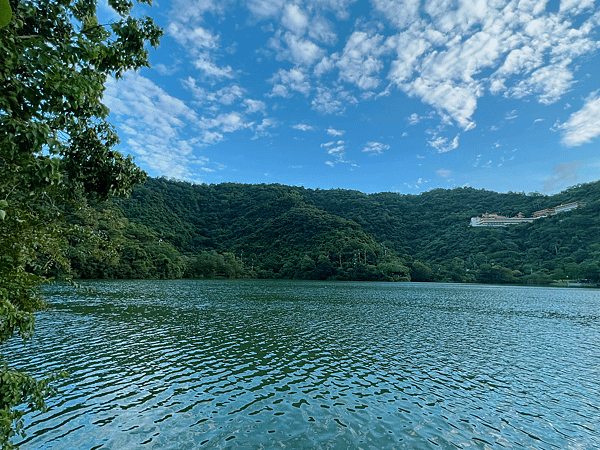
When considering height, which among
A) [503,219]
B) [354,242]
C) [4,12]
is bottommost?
[4,12]

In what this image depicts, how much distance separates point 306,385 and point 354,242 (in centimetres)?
13634

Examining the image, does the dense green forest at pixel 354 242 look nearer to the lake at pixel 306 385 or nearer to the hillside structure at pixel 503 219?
the hillside structure at pixel 503 219

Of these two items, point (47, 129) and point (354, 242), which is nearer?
point (47, 129)

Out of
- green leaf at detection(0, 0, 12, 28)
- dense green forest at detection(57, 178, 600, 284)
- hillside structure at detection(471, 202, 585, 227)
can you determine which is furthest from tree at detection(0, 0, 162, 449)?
hillside structure at detection(471, 202, 585, 227)

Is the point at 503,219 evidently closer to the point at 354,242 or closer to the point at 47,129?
the point at 354,242

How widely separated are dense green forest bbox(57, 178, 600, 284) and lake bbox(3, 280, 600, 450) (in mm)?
70049

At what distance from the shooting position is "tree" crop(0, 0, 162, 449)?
13.3 feet

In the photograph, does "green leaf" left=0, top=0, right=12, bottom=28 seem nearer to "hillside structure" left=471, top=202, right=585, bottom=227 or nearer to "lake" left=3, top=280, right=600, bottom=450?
"lake" left=3, top=280, right=600, bottom=450

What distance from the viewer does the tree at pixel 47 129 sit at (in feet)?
13.3

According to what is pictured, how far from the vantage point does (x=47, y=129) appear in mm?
4086

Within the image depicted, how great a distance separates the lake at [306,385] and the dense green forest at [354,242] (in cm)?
7005

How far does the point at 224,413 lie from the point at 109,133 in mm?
11003

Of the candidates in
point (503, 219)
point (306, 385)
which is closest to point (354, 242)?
point (503, 219)

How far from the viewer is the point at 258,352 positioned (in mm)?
21531
